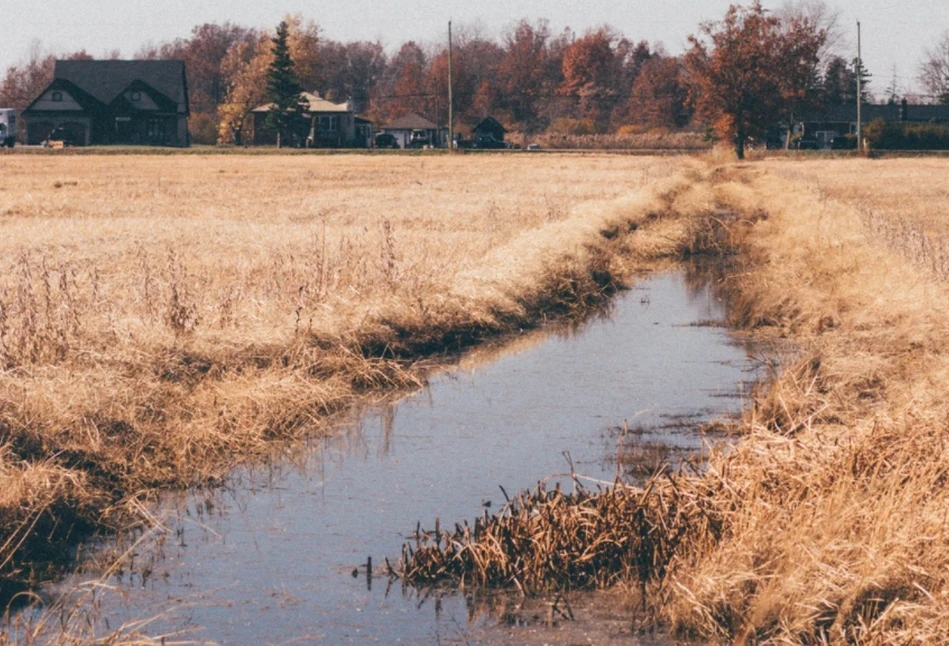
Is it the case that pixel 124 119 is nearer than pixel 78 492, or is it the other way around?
pixel 78 492

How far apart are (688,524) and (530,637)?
1.32 metres

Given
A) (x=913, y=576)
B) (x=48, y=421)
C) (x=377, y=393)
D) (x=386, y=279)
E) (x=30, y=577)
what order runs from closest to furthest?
(x=913, y=576) < (x=30, y=577) < (x=48, y=421) < (x=377, y=393) < (x=386, y=279)

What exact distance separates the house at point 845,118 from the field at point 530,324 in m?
82.5

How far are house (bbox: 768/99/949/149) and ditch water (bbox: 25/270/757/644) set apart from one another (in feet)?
301

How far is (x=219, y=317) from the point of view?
11820 millimetres

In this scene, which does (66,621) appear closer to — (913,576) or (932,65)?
(913,576)

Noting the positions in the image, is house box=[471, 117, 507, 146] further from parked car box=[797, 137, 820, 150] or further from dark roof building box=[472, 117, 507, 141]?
parked car box=[797, 137, 820, 150]

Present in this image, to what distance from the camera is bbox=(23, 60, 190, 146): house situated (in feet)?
309

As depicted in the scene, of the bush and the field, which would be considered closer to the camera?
the field

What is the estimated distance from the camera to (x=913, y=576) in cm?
589

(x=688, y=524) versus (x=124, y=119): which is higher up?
(x=124, y=119)

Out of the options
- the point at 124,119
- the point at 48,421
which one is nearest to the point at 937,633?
the point at 48,421

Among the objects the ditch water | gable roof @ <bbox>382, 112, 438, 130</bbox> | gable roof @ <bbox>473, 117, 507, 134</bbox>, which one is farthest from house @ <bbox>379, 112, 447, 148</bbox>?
the ditch water

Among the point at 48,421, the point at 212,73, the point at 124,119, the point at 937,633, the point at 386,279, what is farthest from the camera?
the point at 212,73
